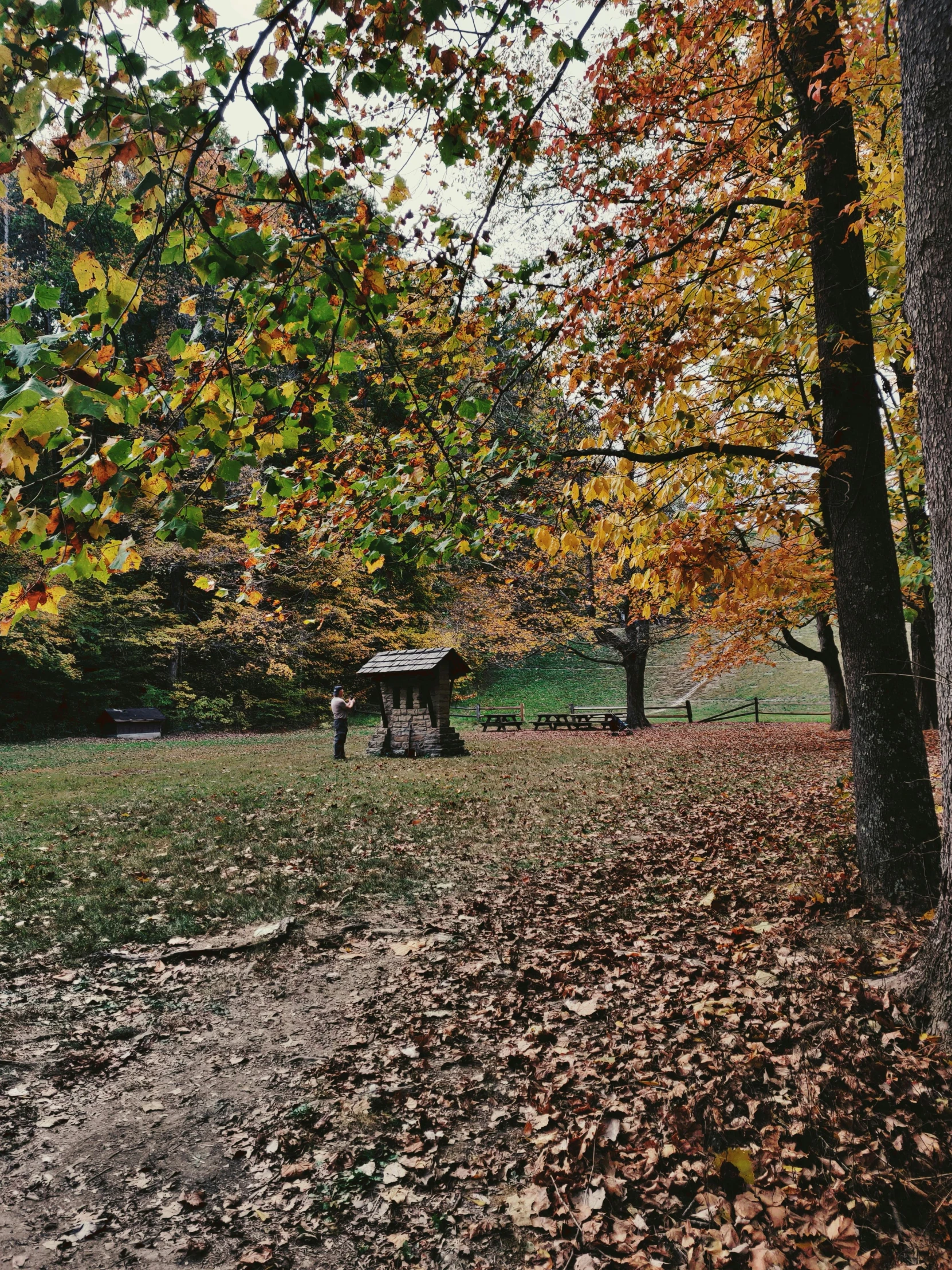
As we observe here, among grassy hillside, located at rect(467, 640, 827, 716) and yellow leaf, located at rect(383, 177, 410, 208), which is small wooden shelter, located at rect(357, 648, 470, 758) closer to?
yellow leaf, located at rect(383, 177, 410, 208)

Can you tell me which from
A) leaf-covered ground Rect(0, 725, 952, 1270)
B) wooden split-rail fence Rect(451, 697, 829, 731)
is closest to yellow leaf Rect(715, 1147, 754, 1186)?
leaf-covered ground Rect(0, 725, 952, 1270)

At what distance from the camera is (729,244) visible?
218 inches

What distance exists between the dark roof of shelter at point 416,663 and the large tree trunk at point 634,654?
7.53 meters

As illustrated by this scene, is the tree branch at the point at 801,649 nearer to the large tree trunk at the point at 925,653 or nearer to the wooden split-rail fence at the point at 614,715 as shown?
the large tree trunk at the point at 925,653

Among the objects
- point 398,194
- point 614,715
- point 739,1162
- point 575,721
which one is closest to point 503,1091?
point 739,1162

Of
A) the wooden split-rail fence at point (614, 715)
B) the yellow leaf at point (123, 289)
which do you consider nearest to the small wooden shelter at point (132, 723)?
the wooden split-rail fence at point (614, 715)

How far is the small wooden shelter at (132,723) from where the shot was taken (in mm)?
23250

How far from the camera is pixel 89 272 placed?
107 inches

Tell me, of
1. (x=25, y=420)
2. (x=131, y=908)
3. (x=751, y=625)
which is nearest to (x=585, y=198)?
(x=25, y=420)

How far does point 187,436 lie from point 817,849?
651 cm

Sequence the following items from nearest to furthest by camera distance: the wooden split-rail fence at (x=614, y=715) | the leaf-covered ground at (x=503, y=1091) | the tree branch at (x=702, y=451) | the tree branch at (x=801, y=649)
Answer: the leaf-covered ground at (x=503, y=1091), the tree branch at (x=702, y=451), the tree branch at (x=801, y=649), the wooden split-rail fence at (x=614, y=715)

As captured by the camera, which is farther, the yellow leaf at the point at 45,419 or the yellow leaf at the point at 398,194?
the yellow leaf at the point at 398,194

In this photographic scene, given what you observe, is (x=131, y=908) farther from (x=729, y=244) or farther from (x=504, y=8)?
(x=729, y=244)

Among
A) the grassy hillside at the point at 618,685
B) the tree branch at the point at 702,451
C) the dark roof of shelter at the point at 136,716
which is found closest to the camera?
the tree branch at the point at 702,451
